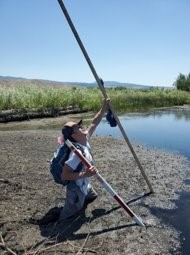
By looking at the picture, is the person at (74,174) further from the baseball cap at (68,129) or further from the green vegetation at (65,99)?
the green vegetation at (65,99)

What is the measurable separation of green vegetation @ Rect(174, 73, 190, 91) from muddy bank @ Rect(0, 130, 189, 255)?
163 feet

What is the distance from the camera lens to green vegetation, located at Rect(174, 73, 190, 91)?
5897cm

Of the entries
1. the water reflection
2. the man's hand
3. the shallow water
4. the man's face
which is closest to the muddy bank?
the shallow water

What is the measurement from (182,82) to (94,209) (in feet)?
183

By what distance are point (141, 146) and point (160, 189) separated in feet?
17.9

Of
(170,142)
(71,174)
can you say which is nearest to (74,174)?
(71,174)

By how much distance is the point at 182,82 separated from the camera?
60.1 metres

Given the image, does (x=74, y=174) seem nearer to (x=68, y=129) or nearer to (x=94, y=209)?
(x=68, y=129)

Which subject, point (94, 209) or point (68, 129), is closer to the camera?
point (68, 129)

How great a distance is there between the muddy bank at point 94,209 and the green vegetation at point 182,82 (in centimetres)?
4980

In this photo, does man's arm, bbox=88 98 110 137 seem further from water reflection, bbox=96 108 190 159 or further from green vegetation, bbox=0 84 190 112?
green vegetation, bbox=0 84 190 112

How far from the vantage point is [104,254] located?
5012 mm

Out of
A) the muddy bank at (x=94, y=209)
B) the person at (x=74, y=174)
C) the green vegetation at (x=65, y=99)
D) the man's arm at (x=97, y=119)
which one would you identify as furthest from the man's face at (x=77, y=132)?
the green vegetation at (x=65, y=99)

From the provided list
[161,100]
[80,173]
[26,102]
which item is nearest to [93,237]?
[80,173]
